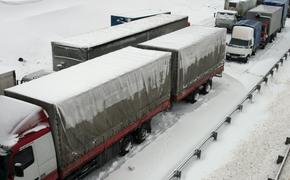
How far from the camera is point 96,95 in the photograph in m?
12.1

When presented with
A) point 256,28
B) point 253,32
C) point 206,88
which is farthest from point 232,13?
point 206,88

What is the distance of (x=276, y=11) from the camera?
33.8 m

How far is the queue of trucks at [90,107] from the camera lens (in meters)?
10.1

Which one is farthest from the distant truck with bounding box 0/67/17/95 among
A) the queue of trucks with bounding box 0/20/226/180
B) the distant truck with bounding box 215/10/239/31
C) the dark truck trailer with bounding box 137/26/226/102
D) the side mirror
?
the distant truck with bounding box 215/10/239/31

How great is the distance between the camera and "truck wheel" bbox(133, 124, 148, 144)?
1549 centimetres

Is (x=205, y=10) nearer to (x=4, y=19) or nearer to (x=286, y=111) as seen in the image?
(x=4, y=19)

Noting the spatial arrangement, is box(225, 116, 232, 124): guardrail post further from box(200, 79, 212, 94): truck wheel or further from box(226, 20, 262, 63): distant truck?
box(226, 20, 262, 63): distant truck

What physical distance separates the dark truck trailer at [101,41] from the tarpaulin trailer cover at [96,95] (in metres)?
2.54

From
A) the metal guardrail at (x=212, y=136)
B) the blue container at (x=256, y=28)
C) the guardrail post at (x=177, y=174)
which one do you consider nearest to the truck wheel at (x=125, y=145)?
the metal guardrail at (x=212, y=136)

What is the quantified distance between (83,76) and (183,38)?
7.75 meters

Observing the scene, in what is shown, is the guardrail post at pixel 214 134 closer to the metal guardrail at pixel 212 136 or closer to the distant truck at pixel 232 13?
the metal guardrail at pixel 212 136

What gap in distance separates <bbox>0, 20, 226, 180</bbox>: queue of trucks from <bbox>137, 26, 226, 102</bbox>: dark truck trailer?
5 cm

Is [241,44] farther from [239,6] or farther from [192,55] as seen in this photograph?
[239,6]

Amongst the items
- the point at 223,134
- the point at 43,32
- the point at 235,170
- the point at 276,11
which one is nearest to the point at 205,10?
the point at 276,11
